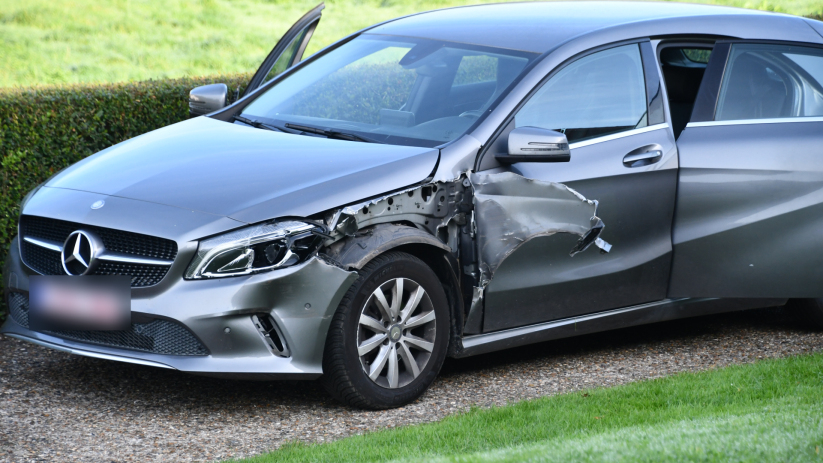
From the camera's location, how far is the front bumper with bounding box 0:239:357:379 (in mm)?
4004

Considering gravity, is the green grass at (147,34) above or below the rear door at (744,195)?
below

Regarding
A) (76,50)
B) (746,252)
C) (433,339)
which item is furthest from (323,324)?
(76,50)

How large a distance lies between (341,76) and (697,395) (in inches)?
103

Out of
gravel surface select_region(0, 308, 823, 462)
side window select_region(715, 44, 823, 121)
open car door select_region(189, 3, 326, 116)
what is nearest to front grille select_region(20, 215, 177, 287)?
gravel surface select_region(0, 308, 823, 462)

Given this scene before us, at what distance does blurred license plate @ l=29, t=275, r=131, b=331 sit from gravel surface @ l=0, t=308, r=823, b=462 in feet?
1.49

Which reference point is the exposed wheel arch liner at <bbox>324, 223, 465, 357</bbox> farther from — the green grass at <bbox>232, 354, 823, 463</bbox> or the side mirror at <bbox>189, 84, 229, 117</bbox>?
the side mirror at <bbox>189, 84, 229, 117</bbox>

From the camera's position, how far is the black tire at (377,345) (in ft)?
13.8

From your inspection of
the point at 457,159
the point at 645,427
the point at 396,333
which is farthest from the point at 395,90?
the point at 645,427

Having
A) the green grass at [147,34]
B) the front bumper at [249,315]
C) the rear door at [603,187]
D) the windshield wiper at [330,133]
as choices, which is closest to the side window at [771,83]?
the rear door at [603,187]

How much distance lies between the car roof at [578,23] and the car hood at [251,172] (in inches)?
41.6

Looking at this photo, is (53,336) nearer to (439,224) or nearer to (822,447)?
(439,224)

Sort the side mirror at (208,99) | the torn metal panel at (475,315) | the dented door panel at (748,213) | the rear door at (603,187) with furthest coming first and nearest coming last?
the side mirror at (208,99) < the dented door panel at (748,213) < the rear door at (603,187) < the torn metal panel at (475,315)

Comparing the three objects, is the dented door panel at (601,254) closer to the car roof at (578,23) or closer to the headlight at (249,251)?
the car roof at (578,23)

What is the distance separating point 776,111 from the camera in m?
5.41
